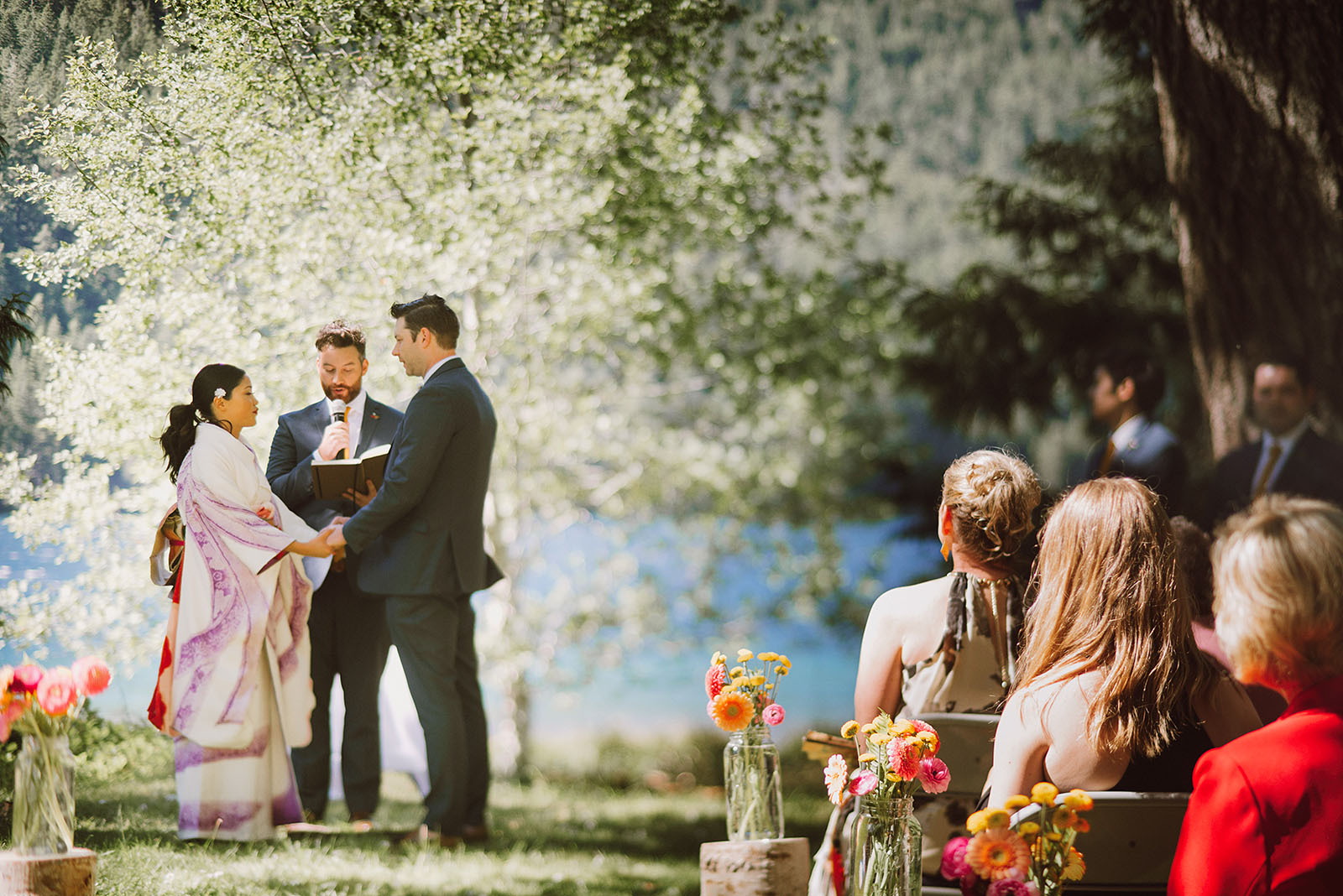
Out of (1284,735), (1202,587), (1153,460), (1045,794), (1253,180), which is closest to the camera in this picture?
(1284,735)

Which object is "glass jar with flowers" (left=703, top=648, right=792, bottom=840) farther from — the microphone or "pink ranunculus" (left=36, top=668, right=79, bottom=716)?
"pink ranunculus" (left=36, top=668, right=79, bottom=716)

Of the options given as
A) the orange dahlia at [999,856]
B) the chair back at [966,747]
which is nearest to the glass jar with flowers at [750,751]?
the chair back at [966,747]

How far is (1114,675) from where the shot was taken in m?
1.79

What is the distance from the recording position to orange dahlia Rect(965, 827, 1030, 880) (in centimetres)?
161

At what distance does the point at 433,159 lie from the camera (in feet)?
10.3

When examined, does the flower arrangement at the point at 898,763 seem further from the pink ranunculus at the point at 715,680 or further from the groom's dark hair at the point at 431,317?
the groom's dark hair at the point at 431,317

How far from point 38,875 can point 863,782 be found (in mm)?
1737

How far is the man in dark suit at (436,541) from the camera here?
9.43 ft

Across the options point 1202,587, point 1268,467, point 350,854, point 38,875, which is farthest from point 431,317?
point 1268,467

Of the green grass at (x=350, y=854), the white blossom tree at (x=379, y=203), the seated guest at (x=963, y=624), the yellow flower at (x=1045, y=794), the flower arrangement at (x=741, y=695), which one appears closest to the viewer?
the yellow flower at (x=1045, y=794)

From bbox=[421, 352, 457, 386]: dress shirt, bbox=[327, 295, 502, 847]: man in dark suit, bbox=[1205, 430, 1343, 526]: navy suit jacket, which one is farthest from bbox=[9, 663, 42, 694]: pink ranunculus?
bbox=[1205, 430, 1343, 526]: navy suit jacket

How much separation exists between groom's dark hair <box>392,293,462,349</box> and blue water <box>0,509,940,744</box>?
2.02m

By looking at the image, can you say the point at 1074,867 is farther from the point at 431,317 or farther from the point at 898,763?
the point at 431,317

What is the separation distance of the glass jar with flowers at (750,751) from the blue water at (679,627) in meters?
2.35
